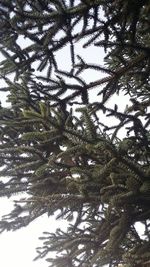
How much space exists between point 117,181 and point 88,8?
87.3 inches

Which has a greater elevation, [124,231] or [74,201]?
[74,201]

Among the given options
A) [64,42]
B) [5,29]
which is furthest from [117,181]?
[5,29]

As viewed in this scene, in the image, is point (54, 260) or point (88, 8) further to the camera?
point (54, 260)

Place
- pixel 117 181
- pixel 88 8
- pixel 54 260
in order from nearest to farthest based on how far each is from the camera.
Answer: pixel 117 181, pixel 88 8, pixel 54 260

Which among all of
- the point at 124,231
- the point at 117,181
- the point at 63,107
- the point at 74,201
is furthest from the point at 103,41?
the point at 124,231

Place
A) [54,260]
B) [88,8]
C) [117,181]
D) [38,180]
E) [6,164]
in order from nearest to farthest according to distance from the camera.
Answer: [117,181] → [88,8] → [38,180] → [6,164] → [54,260]

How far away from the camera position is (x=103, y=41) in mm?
4453

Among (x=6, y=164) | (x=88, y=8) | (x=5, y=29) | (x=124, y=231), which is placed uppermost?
(x=5, y=29)

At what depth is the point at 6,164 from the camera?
5.62 meters

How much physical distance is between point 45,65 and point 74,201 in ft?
7.51

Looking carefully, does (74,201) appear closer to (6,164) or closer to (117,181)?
(117,181)

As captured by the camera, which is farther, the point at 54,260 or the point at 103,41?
the point at 54,260

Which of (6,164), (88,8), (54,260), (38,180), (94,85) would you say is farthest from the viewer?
(54,260)

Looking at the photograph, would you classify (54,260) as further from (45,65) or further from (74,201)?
(45,65)
